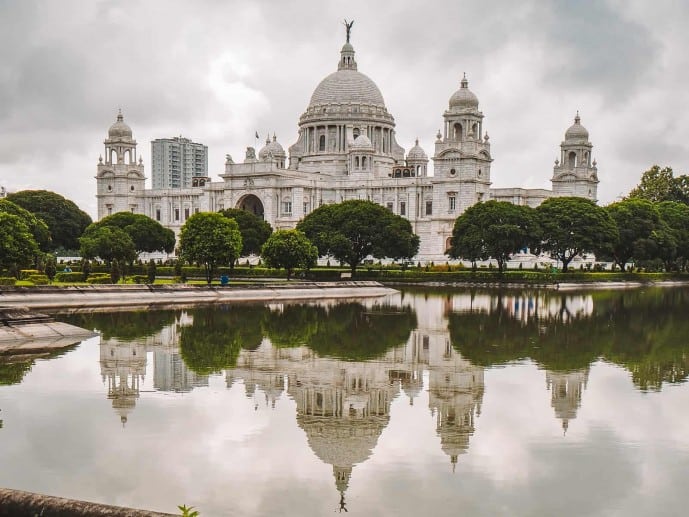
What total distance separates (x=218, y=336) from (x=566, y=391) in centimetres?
1222

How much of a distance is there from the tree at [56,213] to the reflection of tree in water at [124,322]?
56.3 metres

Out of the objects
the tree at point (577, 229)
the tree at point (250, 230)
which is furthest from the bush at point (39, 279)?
the tree at point (577, 229)

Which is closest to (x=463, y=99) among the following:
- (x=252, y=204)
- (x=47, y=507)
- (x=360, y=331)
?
(x=252, y=204)

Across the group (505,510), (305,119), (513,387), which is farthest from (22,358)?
(305,119)

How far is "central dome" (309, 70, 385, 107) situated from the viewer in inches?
4515

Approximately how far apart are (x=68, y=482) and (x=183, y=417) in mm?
3754

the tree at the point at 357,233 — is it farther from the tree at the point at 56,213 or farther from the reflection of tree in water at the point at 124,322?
the tree at the point at 56,213

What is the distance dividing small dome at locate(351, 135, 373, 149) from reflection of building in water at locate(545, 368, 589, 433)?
8590 centimetres

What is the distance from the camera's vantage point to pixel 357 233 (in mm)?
67125

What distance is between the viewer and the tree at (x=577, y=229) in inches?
2702

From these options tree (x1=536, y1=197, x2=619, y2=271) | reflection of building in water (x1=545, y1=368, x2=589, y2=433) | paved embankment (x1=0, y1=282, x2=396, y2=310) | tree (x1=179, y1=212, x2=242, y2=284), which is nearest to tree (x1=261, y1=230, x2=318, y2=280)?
tree (x1=179, y1=212, x2=242, y2=284)

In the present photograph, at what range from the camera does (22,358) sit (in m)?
21.8

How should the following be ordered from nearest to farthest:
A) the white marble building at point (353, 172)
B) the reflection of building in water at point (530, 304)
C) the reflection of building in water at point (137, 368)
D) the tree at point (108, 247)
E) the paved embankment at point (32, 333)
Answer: the reflection of building in water at point (137, 368) < the paved embankment at point (32, 333) < the reflection of building in water at point (530, 304) < the tree at point (108, 247) < the white marble building at point (353, 172)

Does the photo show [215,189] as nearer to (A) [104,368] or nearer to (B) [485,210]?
(B) [485,210]
